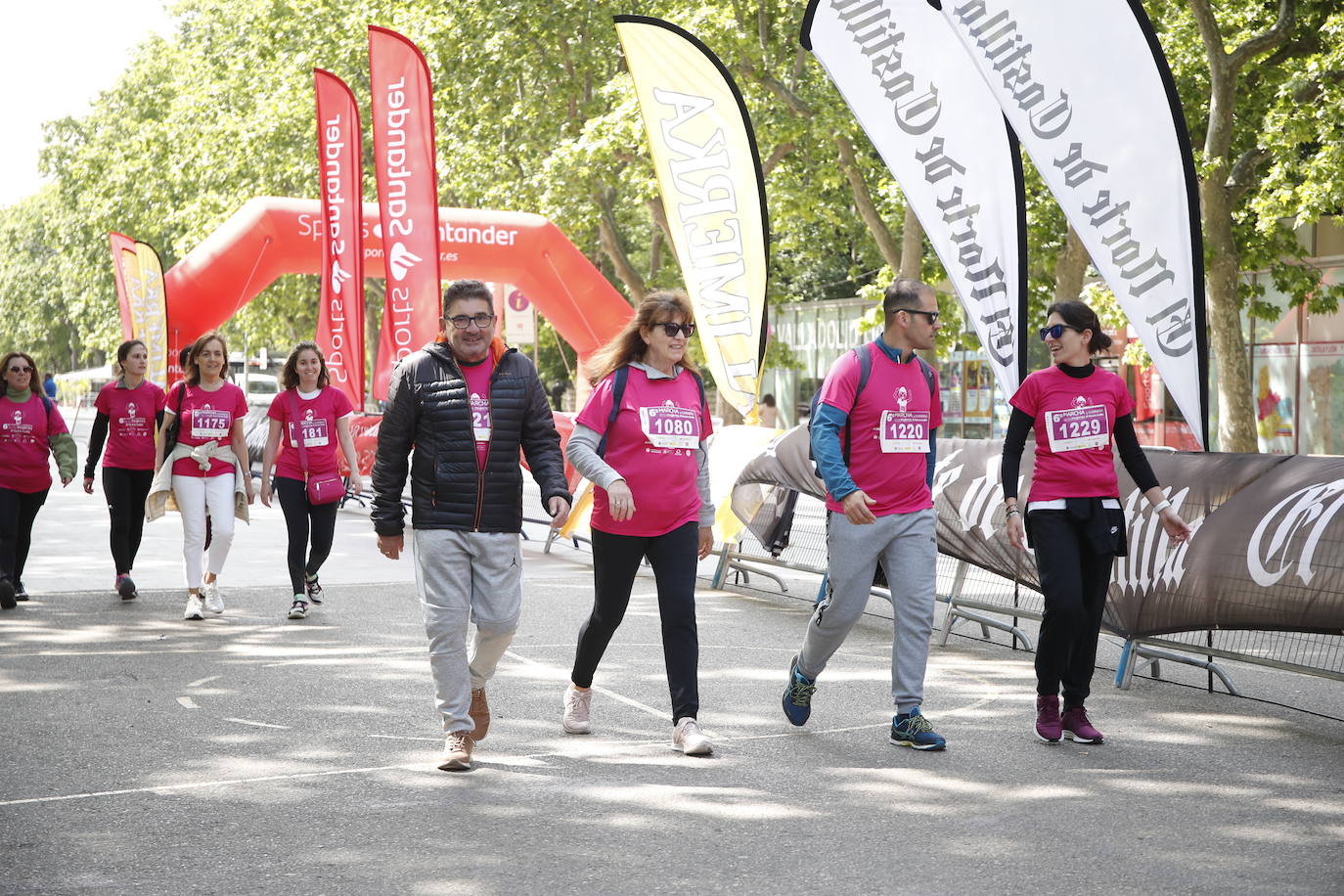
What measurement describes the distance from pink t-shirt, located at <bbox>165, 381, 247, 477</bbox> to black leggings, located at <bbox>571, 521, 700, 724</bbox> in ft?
15.1

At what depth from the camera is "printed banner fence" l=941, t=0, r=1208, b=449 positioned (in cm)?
768

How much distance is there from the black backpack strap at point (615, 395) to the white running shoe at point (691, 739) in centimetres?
115

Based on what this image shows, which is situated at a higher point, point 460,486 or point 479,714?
point 460,486

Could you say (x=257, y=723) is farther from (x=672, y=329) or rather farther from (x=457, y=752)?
(x=672, y=329)

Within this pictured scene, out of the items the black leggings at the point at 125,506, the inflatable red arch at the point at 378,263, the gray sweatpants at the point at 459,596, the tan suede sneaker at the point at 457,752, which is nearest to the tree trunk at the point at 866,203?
the inflatable red arch at the point at 378,263

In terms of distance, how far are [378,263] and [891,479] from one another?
15006mm

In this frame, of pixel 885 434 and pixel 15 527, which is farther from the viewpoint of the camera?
pixel 15 527

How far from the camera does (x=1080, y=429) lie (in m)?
6.33

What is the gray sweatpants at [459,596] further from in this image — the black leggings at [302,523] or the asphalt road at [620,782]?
the black leggings at [302,523]

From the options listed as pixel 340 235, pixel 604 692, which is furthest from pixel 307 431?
pixel 340 235

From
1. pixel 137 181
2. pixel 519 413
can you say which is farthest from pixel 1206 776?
pixel 137 181

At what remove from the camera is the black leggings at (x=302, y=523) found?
404 inches

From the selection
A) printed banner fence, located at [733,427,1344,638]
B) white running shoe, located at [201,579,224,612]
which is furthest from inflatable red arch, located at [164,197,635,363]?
printed banner fence, located at [733,427,1344,638]

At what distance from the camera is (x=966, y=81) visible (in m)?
8.99
